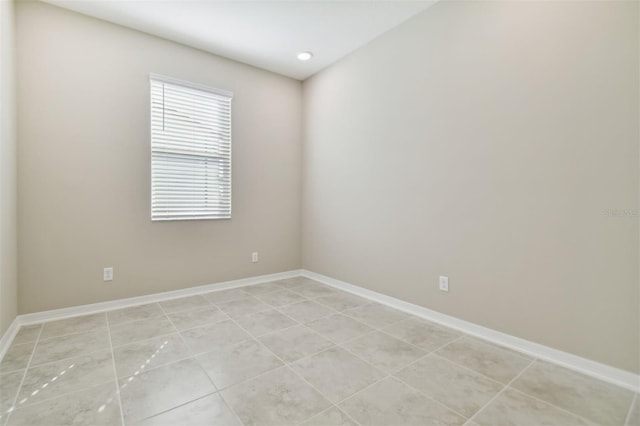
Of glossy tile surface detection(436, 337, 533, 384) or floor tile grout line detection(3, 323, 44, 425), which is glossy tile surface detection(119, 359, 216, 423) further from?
glossy tile surface detection(436, 337, 533, 384)

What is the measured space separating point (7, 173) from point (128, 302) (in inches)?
57.3

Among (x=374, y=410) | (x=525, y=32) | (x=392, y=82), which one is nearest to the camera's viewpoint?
(x=374, y=410)

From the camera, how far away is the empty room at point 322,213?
5.58 feet

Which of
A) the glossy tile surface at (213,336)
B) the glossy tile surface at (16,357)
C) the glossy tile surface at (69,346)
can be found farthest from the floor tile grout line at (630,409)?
the glossy tile surface at (16,357)

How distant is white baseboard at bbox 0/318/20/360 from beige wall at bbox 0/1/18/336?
0.04 m

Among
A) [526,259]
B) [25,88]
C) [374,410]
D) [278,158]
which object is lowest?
[374,410]

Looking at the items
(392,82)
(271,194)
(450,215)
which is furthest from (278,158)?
(450,215)

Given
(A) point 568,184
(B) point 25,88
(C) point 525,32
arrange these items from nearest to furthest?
(A) point 568,184
(C) point 525,32
(B) point 25,88

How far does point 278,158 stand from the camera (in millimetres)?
Answer: 4070

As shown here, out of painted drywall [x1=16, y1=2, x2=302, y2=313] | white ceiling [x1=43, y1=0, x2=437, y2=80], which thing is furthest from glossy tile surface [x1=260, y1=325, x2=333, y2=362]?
white ceiling [x1=43, y1=0, x2=437, y2=80]

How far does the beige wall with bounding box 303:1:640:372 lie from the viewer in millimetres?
1772

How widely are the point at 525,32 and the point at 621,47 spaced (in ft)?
1.83

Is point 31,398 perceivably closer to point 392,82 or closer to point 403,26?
point 392,82

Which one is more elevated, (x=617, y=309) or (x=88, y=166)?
(x=88, y=166)
